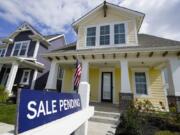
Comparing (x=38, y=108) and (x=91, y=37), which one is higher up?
(x=91, y=37)

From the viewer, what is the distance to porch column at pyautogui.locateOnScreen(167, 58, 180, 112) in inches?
261

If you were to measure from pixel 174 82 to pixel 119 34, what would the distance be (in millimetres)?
4719

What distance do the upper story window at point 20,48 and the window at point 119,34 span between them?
→ 10.1 metres

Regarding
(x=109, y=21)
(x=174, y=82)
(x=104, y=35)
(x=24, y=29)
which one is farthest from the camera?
(x=24, y=29)

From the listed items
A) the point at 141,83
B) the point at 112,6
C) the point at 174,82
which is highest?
the point at 112,6

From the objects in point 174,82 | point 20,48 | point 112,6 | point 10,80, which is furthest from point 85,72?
point 20,48

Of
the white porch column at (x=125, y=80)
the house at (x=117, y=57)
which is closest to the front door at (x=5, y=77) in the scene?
the house at (x=117, y=57)

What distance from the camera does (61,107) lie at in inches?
67.1

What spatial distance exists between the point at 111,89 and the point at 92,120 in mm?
4400

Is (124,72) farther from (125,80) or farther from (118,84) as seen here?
(118,84)

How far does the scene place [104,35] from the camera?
950 cm

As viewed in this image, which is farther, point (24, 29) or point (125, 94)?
point (24, 29)

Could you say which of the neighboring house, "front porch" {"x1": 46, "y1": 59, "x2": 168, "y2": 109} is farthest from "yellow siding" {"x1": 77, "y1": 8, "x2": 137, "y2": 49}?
the neighboring house

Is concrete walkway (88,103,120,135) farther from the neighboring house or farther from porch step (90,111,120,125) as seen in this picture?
the neighboring house
